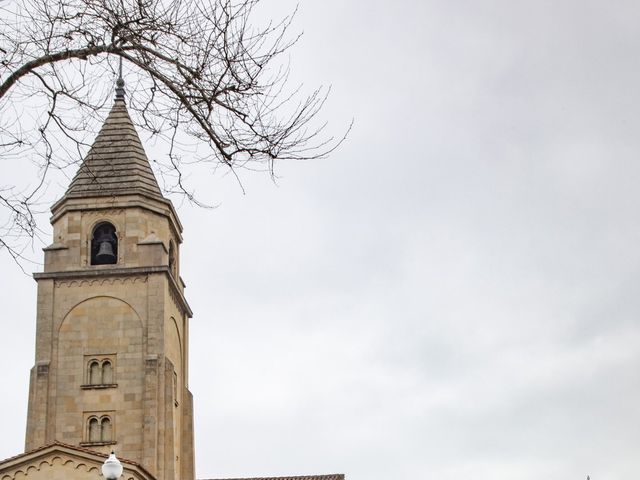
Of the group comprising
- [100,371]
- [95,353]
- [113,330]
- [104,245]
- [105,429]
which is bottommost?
[105,429]

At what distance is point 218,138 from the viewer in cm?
1397

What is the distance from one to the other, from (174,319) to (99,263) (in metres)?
3.60

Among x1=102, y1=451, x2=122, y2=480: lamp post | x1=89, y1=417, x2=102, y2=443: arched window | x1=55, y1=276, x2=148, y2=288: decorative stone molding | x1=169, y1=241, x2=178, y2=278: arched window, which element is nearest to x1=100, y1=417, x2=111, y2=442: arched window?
x1=89, y1=417, x2=102, y2=443: arched window

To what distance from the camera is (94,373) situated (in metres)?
49.8

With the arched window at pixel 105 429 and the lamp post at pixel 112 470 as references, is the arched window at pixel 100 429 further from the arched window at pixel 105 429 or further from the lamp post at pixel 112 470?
the lamp post at pixel 112 470

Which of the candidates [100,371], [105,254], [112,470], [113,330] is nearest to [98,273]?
[105,254]

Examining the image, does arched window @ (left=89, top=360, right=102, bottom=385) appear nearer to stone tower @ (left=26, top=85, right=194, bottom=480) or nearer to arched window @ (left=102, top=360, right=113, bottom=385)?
stone tower @ (left=26, top=85, right=194, bottom=480)

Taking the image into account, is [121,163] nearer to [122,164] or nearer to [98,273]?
[122,164]

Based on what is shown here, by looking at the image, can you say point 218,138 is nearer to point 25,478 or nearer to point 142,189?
point 25,478

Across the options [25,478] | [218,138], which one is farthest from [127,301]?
[218,138]

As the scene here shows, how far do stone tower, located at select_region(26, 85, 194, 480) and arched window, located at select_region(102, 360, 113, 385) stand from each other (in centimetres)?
4

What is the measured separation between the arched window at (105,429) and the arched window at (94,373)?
1436mm

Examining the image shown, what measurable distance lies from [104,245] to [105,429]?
6.91 metres

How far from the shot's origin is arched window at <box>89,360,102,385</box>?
49.6 meters
